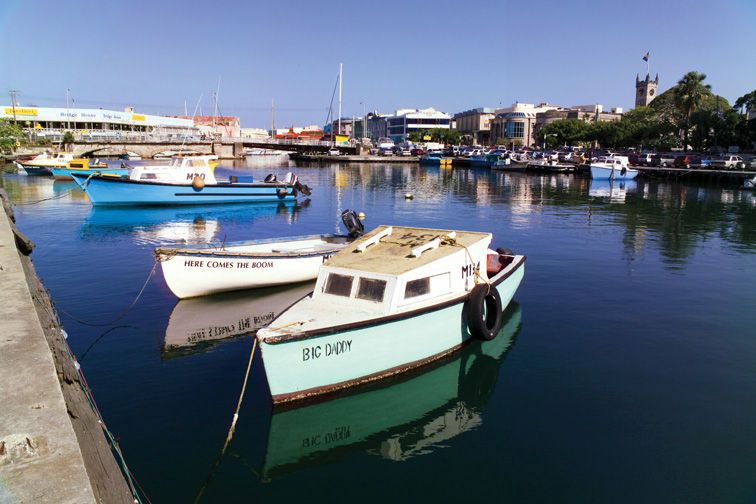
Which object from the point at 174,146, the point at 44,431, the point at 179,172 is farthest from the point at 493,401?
the point at 174,146

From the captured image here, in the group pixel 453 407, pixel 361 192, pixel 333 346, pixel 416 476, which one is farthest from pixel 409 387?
pixel 361 192

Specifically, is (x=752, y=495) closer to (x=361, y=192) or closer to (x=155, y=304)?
(x=155, y=304)

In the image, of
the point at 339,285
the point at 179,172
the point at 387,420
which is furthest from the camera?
the point at 179,172

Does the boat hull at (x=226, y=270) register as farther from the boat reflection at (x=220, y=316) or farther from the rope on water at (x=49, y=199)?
the rope on water at (x=49, y=199)

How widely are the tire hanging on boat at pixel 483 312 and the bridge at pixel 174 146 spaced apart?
90.0 metres

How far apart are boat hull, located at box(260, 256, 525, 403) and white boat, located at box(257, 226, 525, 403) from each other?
0.9 inches

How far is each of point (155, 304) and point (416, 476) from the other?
42.1ft

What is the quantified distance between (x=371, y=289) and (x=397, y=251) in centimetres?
223

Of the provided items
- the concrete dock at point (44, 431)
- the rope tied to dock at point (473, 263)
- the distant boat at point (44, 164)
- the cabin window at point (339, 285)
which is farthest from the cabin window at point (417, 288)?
the distant boat at point (44, 164)

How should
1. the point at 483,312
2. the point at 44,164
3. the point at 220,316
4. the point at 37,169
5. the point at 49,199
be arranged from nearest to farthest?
the point at 483,312 → the point at 220,316 → the point at 49,199 → the point at 44,164 → the point at 37,169

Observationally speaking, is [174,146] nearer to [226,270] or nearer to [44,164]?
[44,164]

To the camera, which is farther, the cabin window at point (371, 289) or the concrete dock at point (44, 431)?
the cabin window at point (371, 289)

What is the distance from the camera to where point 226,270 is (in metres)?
19.8

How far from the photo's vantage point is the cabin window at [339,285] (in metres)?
13.3
